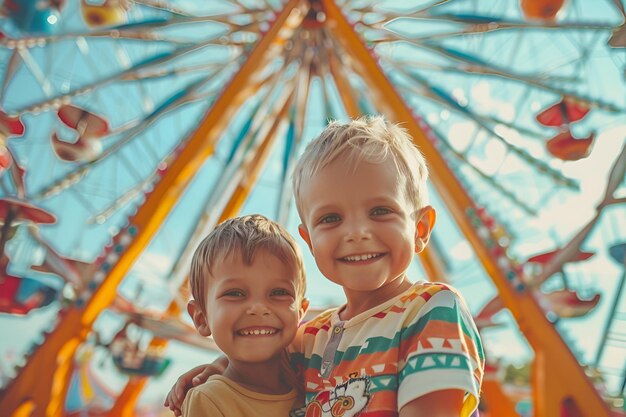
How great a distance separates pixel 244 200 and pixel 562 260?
4.67 m

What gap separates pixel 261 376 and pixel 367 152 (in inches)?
25.1

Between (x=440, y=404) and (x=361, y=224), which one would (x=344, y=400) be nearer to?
(x=440, y=404)

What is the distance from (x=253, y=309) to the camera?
154 centimetres

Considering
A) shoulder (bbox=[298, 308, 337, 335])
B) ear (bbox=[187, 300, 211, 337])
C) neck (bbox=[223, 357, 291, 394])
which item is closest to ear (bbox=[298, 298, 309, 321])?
shoulder (bbox=[298, 308, 337, 335])

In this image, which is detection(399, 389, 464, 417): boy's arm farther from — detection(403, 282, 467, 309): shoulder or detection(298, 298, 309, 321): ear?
detection(298, 298, 309, 321): ear

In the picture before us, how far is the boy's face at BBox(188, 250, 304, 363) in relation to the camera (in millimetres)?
1557

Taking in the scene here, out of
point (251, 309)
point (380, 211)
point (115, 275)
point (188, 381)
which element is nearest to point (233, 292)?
point (251, 309)

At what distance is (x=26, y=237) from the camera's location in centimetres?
614

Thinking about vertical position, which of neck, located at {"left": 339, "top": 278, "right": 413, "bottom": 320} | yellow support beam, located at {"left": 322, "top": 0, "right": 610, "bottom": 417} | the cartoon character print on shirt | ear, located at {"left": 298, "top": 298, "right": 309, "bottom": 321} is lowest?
the cartoon character print on shirt

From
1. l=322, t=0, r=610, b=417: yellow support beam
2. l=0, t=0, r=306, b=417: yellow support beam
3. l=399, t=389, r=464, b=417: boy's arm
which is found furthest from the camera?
l=0, t=0, r=306, b=417: yellow support beam

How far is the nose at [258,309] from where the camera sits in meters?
1.55

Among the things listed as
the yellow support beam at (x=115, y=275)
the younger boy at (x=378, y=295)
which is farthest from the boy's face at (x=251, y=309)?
the yellow support beam at (x=115, y=275)

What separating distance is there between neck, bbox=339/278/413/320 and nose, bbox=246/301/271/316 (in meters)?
0.20

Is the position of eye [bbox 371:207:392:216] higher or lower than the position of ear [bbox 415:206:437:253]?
lower
